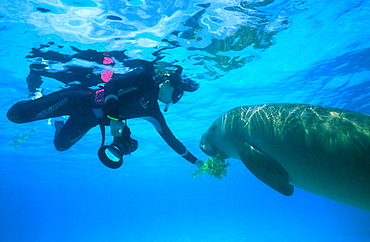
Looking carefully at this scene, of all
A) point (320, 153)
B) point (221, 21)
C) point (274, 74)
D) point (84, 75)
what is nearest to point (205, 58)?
point (221, 21)

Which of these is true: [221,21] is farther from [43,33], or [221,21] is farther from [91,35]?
[43,33]

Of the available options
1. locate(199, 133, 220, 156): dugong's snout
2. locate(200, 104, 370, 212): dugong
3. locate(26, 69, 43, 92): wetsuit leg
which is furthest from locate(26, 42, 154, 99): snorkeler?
locate(200, 104, 370, 212): dugong

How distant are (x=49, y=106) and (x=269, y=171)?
4.83 m

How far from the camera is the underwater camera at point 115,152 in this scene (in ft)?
11.9

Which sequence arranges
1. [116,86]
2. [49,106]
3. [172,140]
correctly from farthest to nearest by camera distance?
[172,140] → [49,106] → [116,86]

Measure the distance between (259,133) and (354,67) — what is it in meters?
11.0

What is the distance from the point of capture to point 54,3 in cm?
628

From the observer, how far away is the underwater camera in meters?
3.62

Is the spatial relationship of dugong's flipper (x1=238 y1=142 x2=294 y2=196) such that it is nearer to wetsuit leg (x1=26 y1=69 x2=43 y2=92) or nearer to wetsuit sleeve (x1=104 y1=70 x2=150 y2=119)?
wetsuit sleeve (x1=104 y1=70 x2=150 y2=119)

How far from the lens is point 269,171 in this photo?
275 centimetres

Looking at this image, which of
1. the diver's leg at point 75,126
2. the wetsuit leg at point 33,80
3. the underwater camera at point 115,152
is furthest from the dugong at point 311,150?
the wetsuit leg at point 33,80

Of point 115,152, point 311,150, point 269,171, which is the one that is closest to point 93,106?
point 115,152

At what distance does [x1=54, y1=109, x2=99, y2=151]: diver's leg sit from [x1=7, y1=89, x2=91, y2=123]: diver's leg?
0.24 m

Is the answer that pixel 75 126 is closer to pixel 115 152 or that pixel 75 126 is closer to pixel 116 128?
pixel 116 128
